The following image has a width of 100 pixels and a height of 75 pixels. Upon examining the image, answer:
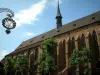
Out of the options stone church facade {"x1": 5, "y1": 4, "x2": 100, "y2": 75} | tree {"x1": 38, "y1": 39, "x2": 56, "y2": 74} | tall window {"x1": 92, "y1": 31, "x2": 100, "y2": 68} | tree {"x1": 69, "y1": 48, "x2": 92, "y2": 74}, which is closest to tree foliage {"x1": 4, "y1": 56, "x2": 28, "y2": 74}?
stone church facade {"x1": 5, "y1": 4, "x2": 100, "y2": 75}

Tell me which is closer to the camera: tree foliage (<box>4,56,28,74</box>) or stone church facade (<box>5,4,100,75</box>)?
stone church facade (<box>5,4,100,75</box>)

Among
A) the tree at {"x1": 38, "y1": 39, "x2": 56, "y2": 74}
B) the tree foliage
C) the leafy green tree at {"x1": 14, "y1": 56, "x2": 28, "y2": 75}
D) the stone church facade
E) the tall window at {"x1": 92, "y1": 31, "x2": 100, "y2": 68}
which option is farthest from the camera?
the tree foliage

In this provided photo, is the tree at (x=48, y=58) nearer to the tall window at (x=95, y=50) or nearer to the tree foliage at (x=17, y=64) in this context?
the tall window at (x=95, y=50)

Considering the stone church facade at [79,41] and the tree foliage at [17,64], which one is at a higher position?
the stone church facade at [79,41]

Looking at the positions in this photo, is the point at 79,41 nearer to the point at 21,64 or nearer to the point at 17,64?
the point at 21,64

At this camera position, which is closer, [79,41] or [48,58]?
[48,58]

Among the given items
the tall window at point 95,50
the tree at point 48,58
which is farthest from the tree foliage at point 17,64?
the tall window at point 95,50

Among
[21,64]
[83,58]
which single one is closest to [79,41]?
[83,58]

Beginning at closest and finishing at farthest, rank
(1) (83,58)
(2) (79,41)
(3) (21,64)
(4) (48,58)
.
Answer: (1) (83,58) → (4) (48,58) → (2) (79,41) → (3) (21,64)

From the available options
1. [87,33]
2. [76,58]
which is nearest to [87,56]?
[76,58]

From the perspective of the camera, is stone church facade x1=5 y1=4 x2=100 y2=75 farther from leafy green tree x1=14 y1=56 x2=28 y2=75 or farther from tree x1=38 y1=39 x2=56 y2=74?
leafy green tree x1=14 y1=56 x2=28 y2=75

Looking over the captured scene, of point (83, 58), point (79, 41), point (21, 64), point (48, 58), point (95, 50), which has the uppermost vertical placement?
point (79, 41)

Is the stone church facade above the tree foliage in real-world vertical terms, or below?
above

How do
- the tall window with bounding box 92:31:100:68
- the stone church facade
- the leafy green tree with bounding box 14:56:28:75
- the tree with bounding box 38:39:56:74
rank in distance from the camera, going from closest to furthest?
the tall window with bounding box 92:31:100:68, the stone church facade, the tree with bounding box 38:39:56:74, the leafy green tree with bounding box 14:56:28:75
